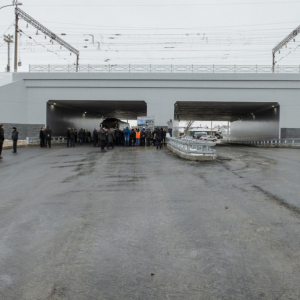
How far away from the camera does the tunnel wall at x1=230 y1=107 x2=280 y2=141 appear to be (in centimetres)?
3766

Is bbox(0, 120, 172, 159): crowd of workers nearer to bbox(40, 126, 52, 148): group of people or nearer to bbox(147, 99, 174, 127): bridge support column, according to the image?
bbox(40, 126, 52, 148): group of people

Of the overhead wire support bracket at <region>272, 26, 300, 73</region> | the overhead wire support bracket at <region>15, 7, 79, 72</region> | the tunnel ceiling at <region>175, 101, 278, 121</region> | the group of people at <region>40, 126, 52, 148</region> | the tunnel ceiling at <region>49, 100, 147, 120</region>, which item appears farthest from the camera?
the tunnel ceiling at <region>49, 100, 147, 120</region>

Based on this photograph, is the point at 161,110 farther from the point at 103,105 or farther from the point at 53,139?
the point at 53,139

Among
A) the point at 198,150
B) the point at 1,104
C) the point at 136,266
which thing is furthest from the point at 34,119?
the point at 136,266

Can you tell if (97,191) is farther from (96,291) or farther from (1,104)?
(1,104)

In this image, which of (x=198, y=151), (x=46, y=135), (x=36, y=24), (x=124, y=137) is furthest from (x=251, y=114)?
(x=198, y=151)

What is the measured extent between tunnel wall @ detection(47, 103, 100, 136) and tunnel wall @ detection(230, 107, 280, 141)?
23.7 meters

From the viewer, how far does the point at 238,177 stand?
39.2ft

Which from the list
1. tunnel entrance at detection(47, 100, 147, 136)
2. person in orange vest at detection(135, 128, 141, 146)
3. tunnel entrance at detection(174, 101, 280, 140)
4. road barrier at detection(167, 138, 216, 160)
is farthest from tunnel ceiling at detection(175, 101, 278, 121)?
road barrier at detection(167, 138, 216, 160)

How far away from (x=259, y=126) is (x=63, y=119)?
24321 millimetres

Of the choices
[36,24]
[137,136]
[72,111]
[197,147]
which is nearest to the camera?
[197,147]

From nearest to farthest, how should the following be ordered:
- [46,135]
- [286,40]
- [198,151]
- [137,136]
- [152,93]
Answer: [198,151]
[46,135]
[137,136]
[286,40]
[152,93]

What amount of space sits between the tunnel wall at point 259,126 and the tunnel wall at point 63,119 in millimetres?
23683

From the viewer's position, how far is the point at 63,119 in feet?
141
